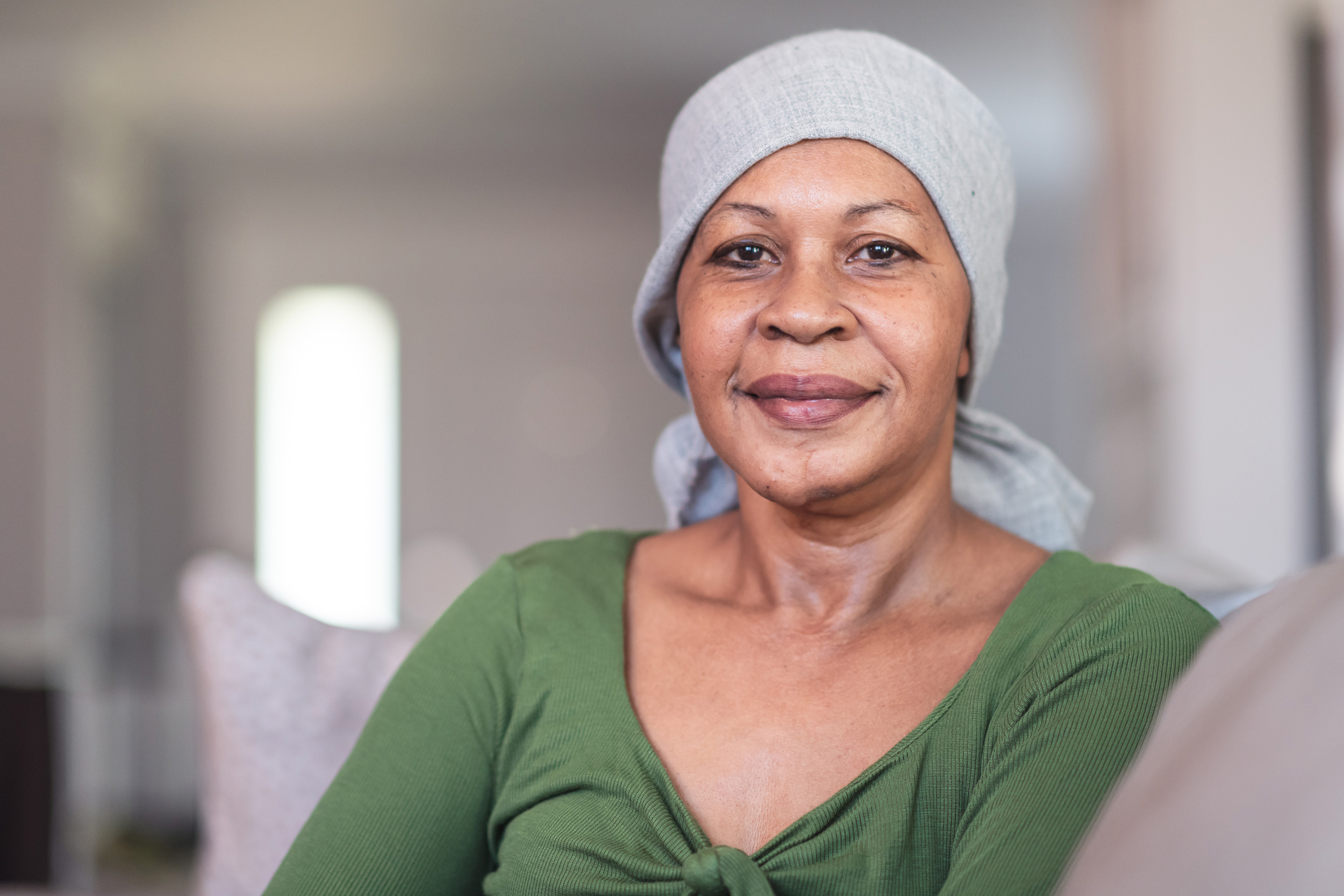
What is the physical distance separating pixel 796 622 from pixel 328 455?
257 inches

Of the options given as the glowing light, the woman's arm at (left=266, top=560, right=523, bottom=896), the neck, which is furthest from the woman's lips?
the glowing light

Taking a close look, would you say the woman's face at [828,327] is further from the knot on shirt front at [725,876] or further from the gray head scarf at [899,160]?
the knot on shirt front at [725,876]

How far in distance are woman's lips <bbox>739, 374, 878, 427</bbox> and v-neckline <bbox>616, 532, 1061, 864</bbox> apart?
26 cm

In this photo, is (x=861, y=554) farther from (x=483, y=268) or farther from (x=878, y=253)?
(x=483, y=268)

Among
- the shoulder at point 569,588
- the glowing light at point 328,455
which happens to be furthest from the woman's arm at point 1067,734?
the glowing light at point 328,455

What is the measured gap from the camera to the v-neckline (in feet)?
3.45

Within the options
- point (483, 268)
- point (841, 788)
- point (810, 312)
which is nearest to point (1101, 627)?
point (841, 788)

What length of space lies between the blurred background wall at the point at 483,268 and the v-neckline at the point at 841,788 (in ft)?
1.74

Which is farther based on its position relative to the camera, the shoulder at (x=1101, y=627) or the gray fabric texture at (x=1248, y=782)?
the shoulder at (x=1101, y=627)

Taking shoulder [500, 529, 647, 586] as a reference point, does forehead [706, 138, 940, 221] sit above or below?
above

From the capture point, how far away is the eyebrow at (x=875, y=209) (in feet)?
3.80

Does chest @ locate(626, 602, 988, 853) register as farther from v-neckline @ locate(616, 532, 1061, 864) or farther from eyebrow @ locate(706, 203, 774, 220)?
eyebrow @ locate(706, 203, 774, 220)

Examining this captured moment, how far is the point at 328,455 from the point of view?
7.37 metres

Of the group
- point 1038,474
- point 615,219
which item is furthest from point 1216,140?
point 615,219
